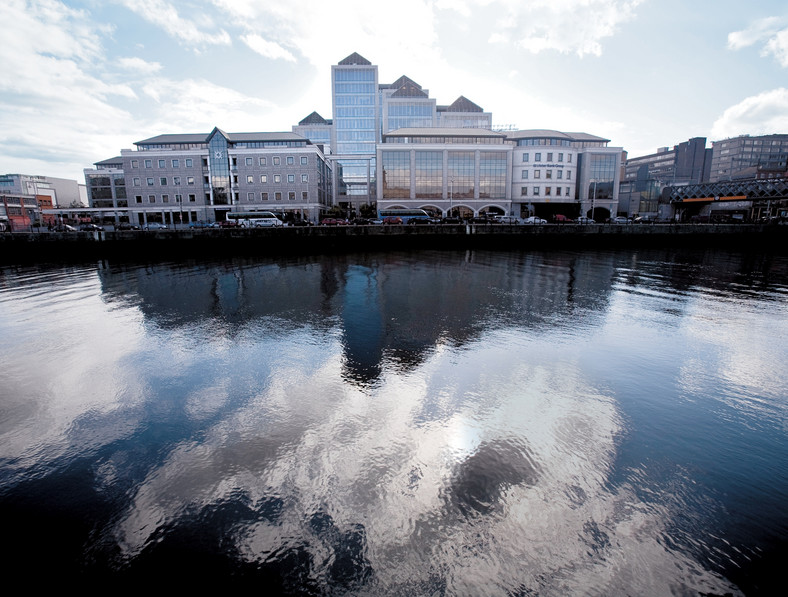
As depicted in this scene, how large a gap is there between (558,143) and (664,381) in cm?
9178

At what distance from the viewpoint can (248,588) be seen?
19.4ft

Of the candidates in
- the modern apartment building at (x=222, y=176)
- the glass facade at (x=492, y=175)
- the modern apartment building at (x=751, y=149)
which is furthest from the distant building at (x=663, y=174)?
the modern apartment building at (x=222, y=176)

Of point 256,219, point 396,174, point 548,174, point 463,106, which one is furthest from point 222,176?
point 463,106

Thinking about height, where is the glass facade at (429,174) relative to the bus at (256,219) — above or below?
above

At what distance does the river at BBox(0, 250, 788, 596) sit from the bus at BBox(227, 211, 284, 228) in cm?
4712

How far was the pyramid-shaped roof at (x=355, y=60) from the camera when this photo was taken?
4941 inches

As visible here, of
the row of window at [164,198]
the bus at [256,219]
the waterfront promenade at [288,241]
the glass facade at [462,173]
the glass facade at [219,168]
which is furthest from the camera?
the row of window at [164,198]

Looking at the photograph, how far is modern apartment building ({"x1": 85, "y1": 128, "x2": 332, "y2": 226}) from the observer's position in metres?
87.2

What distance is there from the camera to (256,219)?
221 feet

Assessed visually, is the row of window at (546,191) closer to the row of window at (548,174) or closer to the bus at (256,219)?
the row of window at (548,174)

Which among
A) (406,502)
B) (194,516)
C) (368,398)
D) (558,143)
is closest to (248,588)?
(194,516)

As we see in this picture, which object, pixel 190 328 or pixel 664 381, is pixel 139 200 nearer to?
pixel 190 328

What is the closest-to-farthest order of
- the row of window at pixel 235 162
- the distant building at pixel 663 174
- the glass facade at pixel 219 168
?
the glass facade at pixel 219 168
the row of window at pixel 235 162
the distant building at pixel 663 174

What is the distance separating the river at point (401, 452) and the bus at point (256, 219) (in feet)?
155
